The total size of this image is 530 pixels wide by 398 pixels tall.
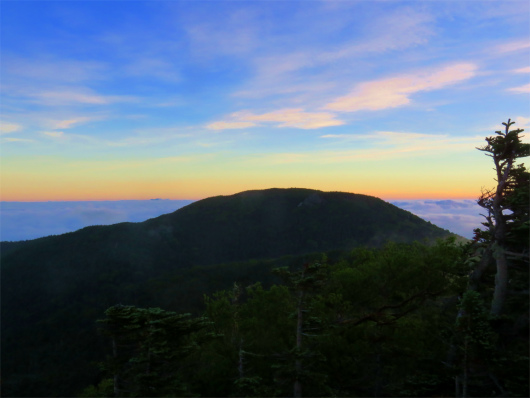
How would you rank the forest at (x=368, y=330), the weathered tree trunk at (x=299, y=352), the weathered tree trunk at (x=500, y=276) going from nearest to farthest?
the forest at (x=368, y=330) < the weathered tree trunk at (x=299, y=352) < the weathered tree trunk at (x=500, y=276)

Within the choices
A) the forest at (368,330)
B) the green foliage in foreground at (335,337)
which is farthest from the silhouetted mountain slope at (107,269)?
the forest at (368,330)

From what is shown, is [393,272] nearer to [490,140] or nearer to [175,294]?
[490,140]

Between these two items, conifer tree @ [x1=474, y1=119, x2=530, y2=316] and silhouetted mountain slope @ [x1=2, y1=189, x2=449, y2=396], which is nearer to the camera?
conifer tree @ [x1=474, y1=119, x2=530, y2=316]

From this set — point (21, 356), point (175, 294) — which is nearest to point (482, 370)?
point (175, 294)

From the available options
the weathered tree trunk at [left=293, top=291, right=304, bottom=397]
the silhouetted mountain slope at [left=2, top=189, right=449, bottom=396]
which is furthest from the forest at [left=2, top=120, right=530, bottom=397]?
the silhouetted mountain slope at [left=2, top=189, right=449, bottom=396]

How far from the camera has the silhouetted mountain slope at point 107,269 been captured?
9956 centimetres

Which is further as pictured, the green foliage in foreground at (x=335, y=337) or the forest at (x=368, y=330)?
the green foliage in foreground at (x=335, y=337)

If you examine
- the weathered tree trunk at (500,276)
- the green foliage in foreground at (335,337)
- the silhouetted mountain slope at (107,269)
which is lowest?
the silhouetted mountain slope at (107,269)

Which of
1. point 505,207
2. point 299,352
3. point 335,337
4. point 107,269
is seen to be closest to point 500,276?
point 505,207

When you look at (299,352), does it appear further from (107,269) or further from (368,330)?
(107,269)

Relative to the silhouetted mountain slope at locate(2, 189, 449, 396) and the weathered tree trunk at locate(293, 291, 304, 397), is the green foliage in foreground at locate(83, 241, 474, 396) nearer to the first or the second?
the weathered tree trunk at locate(293, 291, 304, 397)

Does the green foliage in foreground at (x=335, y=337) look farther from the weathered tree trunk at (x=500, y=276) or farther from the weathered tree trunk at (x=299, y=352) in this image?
the weathered tree trunk at (x=500, y=276)

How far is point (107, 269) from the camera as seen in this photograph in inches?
5901

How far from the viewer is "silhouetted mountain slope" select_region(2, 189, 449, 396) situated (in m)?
99.6
